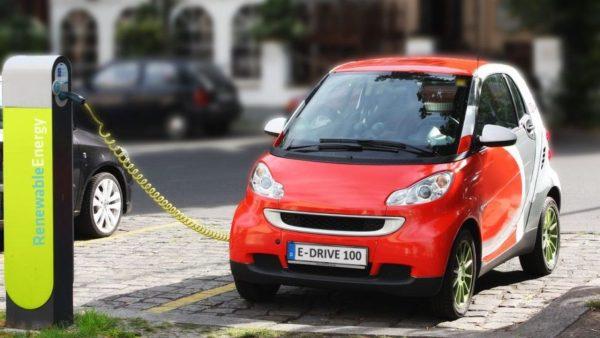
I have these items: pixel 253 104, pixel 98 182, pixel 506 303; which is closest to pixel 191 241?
pixel 98 182

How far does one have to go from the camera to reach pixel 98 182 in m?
11.7

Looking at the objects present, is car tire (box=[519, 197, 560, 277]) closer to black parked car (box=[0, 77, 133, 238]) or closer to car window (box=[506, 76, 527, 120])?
car window (box=[506, 76, 527, 120])

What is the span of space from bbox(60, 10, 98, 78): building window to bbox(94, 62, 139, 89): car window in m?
10.0

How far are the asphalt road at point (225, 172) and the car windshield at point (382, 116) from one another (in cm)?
382

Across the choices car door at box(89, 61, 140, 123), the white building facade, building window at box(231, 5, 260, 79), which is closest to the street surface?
car door at box(89, 61, 140, 123)

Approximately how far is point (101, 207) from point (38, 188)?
159 inches

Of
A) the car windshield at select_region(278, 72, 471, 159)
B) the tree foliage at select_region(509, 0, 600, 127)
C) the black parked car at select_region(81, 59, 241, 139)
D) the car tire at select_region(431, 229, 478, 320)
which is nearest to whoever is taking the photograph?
the car tire at select_region(431, 229, 478, 320)

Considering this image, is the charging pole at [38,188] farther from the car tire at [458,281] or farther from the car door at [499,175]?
the car door at [499,175]

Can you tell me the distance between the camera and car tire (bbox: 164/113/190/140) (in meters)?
26.6

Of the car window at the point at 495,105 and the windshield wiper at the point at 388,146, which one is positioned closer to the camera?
the windshield wiper at the point at 388,146

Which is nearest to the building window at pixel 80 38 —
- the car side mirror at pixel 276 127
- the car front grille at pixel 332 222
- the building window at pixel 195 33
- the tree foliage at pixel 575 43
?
the building window at pixel 195 33

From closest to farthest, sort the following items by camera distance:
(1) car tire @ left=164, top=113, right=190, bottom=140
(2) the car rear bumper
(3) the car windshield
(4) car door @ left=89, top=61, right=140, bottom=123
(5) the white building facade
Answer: (2) the car rear bumper → (3) the car windshield → (1) car tire @ left=164, top=113, right=190, bottom=140 → (4) car door @ left=89, top=61, right=140, bottom=123 → (5) the white building facade

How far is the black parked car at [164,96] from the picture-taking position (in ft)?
87.0

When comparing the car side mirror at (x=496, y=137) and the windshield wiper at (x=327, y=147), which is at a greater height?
the car side mirror at (x=496, y=137)
